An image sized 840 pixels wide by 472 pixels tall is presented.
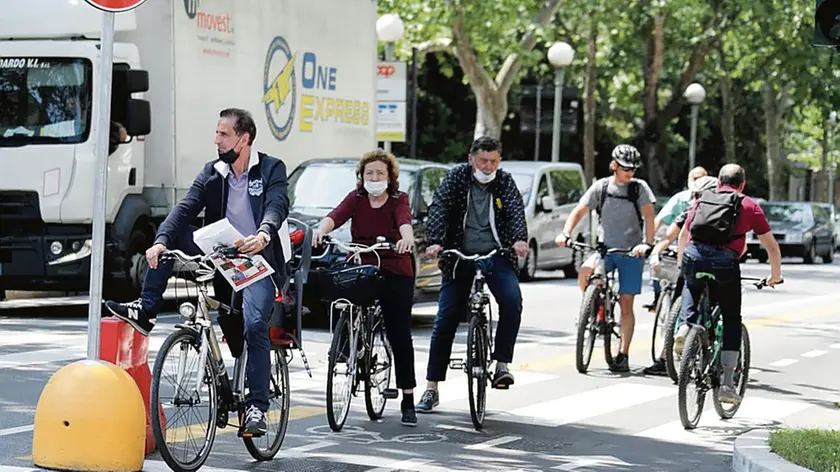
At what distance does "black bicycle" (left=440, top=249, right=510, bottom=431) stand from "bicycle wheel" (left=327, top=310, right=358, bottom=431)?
0.72 m

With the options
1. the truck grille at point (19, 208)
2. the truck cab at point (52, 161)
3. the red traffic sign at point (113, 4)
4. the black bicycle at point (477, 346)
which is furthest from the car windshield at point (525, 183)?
the red traffic sign at point (113, 4)

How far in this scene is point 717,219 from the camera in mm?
10406

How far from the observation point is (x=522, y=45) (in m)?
34.3

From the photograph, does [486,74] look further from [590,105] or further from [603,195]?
[603,195]

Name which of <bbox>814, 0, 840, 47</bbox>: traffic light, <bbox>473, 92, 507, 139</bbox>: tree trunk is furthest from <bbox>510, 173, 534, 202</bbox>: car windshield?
<bbox>814, 0, 840, 47</bbox>: traffic light

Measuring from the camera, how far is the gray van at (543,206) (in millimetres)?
24359

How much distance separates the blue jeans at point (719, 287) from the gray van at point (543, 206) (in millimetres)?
12714

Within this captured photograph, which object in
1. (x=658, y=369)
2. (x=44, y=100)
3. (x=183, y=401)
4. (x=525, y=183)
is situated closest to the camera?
(x=183, y=401)

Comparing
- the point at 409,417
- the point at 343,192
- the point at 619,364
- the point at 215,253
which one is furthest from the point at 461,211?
the point at 343,192

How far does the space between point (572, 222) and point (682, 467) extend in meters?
4.12

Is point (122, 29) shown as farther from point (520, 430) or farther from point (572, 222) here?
point (520, 430)

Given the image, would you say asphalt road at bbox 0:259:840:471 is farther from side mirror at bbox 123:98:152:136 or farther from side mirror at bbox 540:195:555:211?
side mirror at bbox 540:195:555:211

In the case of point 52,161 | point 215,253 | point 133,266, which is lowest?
point 133,266

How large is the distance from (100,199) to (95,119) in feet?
27.8
